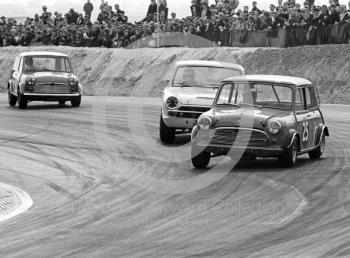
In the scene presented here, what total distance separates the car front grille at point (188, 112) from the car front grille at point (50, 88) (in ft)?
30.3

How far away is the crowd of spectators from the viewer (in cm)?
2912

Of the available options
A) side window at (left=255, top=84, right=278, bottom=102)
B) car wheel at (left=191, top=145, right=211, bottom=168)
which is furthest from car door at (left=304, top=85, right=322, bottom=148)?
car wheel at (left=191, top=145, right=211, bottom=168)

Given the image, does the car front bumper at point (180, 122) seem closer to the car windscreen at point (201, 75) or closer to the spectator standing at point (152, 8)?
the car windscreen at point (201, 75)

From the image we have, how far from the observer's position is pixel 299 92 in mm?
13938

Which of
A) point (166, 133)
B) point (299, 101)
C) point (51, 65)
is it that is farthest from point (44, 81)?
point (299, 101)

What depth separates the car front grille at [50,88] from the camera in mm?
24812

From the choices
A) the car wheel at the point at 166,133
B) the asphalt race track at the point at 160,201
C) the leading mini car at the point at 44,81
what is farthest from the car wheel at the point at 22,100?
the car wheel at the point at 166,133

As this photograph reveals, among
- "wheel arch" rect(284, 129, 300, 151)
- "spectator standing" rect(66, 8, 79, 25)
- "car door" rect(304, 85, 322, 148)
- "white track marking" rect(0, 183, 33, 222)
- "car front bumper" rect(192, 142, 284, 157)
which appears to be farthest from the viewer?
"spectator standing" rect(66, 8, 79, 25)

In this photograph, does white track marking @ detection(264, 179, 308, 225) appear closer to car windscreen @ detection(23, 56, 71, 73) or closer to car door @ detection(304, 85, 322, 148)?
car door @ detection(304, 85, 322, 148)

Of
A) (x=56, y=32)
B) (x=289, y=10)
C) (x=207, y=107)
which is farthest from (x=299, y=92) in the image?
(x=56, y=32)

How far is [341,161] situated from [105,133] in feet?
20.0

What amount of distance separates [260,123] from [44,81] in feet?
42.6

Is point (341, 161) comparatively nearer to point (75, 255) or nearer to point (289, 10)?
point (75, 255)

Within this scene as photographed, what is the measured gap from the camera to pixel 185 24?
110ft
